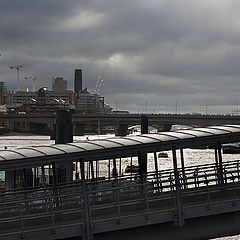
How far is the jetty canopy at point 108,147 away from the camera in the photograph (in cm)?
1477

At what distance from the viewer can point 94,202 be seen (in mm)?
17094

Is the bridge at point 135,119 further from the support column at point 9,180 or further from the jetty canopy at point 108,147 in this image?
the support column at point 9,180

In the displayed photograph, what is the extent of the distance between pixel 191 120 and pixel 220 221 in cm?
12438

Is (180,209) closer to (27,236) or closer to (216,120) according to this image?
(27,236)

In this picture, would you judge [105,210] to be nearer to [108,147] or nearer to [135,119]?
[108,147]

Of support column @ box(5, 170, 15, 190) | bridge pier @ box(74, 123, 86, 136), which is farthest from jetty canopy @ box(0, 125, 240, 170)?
bridge pier @ box(74, 123, 86, 136)

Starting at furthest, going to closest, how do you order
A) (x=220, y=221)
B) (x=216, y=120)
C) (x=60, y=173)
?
(x=216, y=120), (x=60, y=173), (x=220, y=221)

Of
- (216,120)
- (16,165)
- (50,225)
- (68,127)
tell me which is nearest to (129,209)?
(50,225)

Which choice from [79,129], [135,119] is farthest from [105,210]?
[79,129]

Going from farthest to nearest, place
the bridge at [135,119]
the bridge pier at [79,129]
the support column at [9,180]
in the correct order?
1. the bridge pier at [79,129]
2. the bridge at [135,119]
3. the support column at [9,180]

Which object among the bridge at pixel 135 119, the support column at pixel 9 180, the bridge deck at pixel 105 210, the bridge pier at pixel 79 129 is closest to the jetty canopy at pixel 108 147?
the bridge deck at pixel 105 210

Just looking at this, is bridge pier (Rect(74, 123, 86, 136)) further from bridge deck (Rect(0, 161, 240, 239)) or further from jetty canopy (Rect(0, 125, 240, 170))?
jetty canopy (Rect(0, 125, 240, 170))

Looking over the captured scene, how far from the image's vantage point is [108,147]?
15422 millimetres

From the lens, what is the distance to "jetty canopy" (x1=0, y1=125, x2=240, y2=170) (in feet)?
48.4
